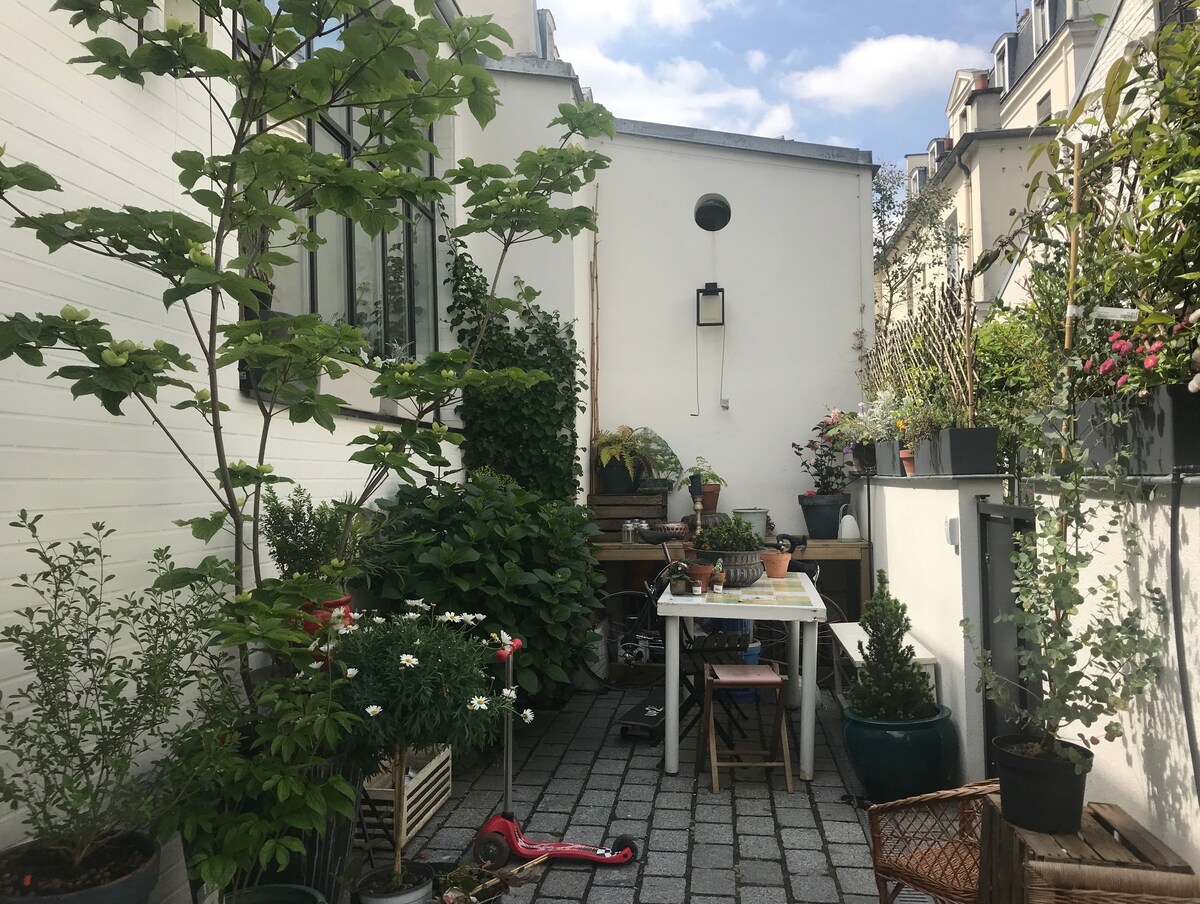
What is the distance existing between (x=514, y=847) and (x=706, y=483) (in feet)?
14.8

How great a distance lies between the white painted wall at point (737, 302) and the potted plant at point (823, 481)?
0.43 ft

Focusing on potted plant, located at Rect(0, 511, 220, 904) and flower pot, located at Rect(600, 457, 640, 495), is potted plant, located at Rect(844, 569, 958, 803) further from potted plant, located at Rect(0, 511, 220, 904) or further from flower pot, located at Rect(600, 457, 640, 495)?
flower pot, located at Rect(600, 457, 640, 495)

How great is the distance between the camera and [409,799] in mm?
3730

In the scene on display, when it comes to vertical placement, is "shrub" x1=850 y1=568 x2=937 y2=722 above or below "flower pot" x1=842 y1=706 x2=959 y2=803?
above

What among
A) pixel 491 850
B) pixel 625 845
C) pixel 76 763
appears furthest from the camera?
pixel 625 845

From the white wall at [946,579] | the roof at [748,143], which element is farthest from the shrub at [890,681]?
the roof at [748,143]

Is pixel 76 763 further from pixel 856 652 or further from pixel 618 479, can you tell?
pixel 618 479

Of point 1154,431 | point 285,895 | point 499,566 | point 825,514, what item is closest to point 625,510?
point 825,514

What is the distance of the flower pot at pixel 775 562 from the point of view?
5656 mm

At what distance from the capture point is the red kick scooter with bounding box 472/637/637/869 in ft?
11.4

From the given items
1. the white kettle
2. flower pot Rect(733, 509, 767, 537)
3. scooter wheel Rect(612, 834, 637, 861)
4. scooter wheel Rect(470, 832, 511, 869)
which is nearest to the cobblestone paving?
scooter wheel Rect(612, 834, 637, 861)

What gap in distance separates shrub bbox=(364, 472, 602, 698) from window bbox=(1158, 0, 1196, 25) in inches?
141

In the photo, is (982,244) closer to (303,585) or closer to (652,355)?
(652,355)

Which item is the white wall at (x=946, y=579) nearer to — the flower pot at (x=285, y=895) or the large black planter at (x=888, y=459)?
the large black planter at (x=888, y=459)
